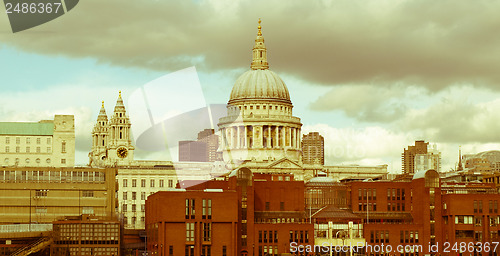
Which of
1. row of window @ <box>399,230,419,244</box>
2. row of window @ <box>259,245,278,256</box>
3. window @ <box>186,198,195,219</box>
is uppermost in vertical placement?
window @ <box>186,198,195,219</box>

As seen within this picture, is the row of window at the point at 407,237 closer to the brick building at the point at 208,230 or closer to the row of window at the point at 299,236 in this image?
the brick building at the point at 208,230

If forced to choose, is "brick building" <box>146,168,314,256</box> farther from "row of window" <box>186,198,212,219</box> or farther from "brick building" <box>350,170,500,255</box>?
"brick building" <box>350,170,500,255</box>

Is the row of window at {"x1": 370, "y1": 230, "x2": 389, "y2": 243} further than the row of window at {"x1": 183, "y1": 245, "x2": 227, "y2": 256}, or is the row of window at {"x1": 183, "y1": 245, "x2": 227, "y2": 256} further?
the row of window at {"x1": 370, "y1": 230, "x2": 389, "y2": 243}

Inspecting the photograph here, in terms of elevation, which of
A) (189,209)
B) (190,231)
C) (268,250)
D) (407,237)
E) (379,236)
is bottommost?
(268,250)

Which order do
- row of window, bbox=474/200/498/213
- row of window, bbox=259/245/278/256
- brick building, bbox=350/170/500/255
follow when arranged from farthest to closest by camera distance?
row of window, bbox=474/200/498/213 → brick building, bbox=350/170/500/255 → row of window, bbox=259/245/278/256

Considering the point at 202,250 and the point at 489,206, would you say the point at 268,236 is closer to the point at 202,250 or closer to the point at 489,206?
the point at 202,250

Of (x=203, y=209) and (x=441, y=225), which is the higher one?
(x=203, y=209)

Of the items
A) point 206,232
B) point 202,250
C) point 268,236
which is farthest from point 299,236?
point 202,250

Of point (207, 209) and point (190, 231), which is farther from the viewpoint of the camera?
point (207, 209)

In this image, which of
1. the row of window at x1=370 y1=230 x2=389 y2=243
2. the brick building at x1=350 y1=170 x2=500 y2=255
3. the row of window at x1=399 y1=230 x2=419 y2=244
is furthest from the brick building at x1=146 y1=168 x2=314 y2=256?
the row of window at x1=399 y1=230 x2=419 y2=244

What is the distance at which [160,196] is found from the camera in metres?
183

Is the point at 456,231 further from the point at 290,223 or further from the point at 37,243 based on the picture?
the point at 37,243

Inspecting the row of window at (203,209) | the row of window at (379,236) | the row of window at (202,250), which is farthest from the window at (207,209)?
the row of window at (379,236)

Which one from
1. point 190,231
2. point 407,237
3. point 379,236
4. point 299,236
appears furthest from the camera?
point 407,237
